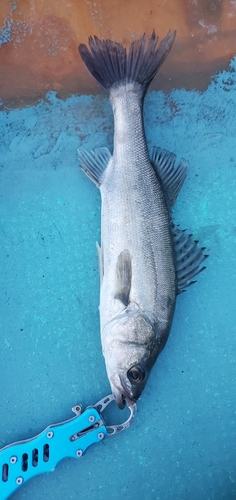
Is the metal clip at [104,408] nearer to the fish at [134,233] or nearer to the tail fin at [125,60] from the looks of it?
the fish at [134,233]

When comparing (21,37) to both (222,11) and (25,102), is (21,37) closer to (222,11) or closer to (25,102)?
(25,102)

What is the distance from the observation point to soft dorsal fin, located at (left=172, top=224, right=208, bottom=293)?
1794 millimetres

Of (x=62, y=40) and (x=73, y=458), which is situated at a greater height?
(x=62, y=40)

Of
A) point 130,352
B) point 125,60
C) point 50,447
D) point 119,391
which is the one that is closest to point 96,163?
point 125,60

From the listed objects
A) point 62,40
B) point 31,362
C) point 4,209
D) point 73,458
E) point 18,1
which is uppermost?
point 18,1

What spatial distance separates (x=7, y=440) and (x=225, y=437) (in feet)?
3.44

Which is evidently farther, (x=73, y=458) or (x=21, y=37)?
(x=21, y=37)

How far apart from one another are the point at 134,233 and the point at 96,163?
0.45m

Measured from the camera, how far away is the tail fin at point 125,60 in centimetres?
183

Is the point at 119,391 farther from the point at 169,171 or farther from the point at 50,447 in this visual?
the point at 169,171

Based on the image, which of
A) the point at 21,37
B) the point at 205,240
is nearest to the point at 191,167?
the point at 205,240

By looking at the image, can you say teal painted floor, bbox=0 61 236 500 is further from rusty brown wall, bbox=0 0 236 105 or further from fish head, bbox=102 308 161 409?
fish head, bbox=102 308 161 409

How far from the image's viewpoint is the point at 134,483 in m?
1.89

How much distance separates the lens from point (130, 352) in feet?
5.33
